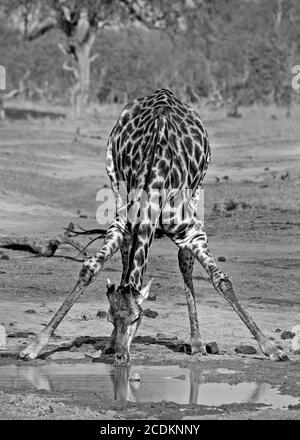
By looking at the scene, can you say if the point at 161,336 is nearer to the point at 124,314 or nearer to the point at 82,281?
the point at 82,281

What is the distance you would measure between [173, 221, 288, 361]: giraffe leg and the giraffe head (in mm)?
875

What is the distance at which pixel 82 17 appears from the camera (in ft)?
129

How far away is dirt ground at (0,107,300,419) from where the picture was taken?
248 inches

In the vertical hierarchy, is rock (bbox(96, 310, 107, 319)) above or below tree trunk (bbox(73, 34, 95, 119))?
above

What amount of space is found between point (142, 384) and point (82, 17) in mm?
33462

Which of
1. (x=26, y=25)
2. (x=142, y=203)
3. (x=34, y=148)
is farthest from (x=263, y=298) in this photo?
(x=26, y=25)

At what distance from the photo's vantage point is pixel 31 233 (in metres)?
13.6

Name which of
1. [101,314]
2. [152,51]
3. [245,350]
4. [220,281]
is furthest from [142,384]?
[152,51]

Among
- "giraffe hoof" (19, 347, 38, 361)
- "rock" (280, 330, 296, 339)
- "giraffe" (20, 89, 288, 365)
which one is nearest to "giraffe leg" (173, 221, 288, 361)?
"giraffe" (20, 89, 288, 365)

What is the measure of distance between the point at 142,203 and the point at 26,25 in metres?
32.9

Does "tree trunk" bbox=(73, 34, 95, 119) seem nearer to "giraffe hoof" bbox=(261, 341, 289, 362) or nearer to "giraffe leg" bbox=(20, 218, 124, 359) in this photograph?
"giraffe leg" bbox=(20, 218, 124, 359)

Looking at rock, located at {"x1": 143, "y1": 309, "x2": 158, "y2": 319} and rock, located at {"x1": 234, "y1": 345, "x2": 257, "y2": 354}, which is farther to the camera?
rock, located at {"x1": 143, "y1": 309, "x2": 158, "y2": 319}

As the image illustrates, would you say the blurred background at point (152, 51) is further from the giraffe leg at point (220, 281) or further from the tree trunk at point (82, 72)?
the giraffe leg at point (220, 281)

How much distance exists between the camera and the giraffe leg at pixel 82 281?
7422mm
